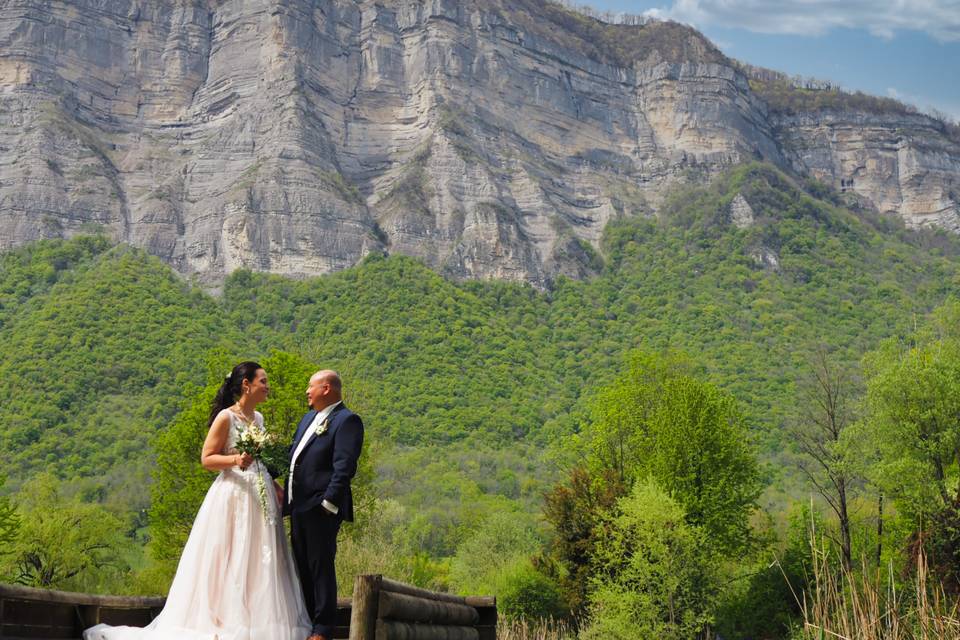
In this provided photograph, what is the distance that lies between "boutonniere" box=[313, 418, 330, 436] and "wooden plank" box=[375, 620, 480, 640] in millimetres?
1534

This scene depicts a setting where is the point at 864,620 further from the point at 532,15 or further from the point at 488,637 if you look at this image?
the point at 532,15

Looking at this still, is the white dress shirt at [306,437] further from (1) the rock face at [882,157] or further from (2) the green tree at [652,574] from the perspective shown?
(1) the rock face at [882,157]

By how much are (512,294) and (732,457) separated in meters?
62.5

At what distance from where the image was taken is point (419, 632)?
7883 mm

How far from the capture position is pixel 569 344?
87.1 m

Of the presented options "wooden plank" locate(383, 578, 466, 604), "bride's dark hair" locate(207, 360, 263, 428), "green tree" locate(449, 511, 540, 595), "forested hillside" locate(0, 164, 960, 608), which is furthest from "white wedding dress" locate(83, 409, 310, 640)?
"green tree" locate(449, 511, 540, 595)

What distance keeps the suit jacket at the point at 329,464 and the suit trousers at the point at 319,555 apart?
0.30 feet

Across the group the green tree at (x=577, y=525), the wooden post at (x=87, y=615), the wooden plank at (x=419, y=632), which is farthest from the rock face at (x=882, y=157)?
the wooden post at (x=87, y=615)

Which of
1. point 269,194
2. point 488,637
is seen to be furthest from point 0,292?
point 488,637

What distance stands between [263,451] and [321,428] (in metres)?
0.50

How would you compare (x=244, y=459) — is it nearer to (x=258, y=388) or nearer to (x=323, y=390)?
(x=258, y=388)

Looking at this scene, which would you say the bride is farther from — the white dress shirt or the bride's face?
the white dress shirt

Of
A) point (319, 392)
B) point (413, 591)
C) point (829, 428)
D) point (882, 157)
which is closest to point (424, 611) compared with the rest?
point (413, 591)

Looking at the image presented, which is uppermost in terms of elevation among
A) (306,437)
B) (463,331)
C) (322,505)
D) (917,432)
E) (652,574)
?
(463,331)
